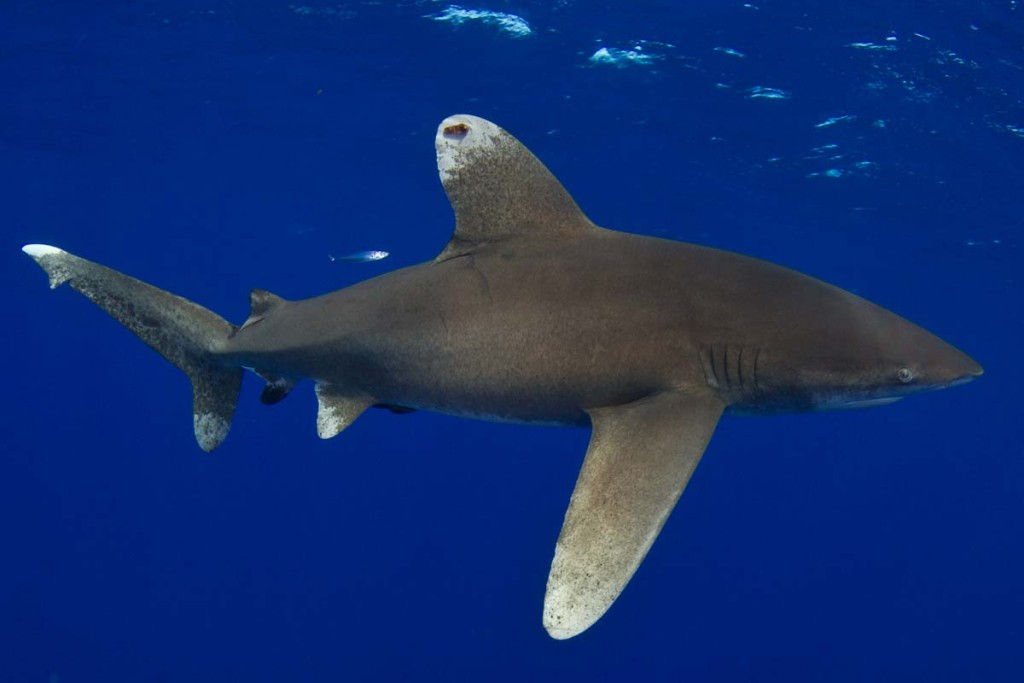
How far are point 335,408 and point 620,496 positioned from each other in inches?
90.3

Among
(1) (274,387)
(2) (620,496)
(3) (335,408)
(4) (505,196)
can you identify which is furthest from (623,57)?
(2) (620,496)

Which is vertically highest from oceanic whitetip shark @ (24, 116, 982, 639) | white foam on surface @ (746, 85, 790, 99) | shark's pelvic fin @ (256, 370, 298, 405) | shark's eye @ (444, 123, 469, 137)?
shark's eye @ (444, 123, 469, 137)

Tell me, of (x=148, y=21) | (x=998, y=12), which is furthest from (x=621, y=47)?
(x=148, y=21)

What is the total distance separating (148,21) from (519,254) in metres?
19.6

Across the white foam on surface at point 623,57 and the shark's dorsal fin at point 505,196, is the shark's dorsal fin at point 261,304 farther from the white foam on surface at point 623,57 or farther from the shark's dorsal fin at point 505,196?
the white foam on surface at point 623,57

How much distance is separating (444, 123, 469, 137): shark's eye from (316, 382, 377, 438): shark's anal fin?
5.68 feet

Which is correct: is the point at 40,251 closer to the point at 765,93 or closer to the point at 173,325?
the point at 173,325

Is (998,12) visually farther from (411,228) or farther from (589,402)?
(411,228)

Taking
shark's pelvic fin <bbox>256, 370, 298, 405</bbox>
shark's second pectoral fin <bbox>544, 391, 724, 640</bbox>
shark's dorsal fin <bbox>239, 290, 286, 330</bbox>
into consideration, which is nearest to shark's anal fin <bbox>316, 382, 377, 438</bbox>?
shark's pelvic fin <bbox>256, 370, 298, 405</bbox>

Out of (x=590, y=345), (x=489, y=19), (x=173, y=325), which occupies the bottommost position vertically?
(x=173, y=325)

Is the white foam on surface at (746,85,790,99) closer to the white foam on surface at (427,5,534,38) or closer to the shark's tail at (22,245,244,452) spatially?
the white foam on surface at (427,5,534,38)

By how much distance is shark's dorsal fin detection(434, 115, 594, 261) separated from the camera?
4.61m

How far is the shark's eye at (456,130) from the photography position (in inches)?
178

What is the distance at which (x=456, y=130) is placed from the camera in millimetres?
4535
